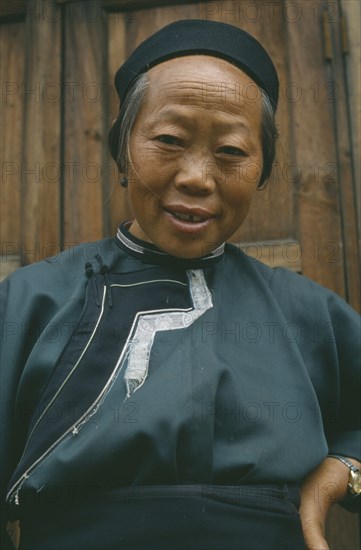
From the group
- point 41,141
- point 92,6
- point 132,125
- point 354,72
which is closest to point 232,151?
point 132,125

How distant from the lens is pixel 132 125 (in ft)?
4.95

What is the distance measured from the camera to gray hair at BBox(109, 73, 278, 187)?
59.4 inches

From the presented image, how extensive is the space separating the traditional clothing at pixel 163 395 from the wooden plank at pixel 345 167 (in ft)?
1.26

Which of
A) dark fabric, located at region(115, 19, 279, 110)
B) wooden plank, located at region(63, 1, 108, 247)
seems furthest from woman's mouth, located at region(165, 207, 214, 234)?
wooden plank, located at region(63, 1, 108, 247)

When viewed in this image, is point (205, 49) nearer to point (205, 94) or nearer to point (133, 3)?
point (205, 94)

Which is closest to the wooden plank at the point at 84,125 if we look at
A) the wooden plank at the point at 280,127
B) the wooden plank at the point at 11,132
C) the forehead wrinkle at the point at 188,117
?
the wooden plank at the point at 11,132

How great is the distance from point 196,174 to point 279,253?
0.67m

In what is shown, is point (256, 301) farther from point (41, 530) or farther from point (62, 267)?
point (41, 530)

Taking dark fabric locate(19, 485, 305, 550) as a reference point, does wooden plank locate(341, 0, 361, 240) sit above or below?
above

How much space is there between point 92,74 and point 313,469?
1383mm

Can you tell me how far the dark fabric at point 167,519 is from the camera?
1.17 meters

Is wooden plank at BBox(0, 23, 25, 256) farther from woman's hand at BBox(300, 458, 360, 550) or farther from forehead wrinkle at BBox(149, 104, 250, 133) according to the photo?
woman's hand at BBox(300, 458, 360, 550)

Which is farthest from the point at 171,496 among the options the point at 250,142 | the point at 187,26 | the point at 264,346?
the point at 187,26

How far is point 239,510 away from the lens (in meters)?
1.21
